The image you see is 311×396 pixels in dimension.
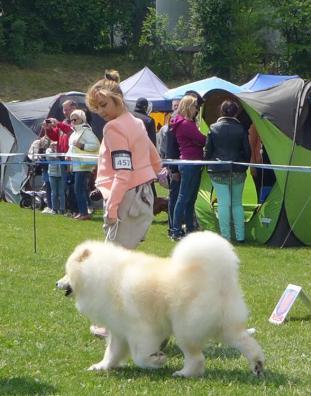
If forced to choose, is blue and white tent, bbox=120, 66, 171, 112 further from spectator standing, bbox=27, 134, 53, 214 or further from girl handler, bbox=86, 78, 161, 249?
girl handler, bbox=86, 78, 161, 249

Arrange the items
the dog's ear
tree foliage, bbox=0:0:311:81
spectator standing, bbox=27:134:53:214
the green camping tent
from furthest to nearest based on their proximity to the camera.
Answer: tree foliage, bbox=0:0:311:81, spectator standing, bbox=27:134:53:214, the green camping tent, the dog's ear

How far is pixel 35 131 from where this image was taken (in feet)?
51.5

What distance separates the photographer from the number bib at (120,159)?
526cm

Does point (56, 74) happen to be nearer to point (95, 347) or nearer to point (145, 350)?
point (95, 347)

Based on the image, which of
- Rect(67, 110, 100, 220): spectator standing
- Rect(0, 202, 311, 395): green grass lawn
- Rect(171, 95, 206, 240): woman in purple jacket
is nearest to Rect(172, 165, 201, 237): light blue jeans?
Rect(171, 95, 206, 240): woman in purple jacket

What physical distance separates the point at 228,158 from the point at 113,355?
5.77m

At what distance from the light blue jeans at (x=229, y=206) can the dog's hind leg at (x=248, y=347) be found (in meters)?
5.89

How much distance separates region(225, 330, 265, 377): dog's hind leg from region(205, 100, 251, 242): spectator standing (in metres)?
5.81

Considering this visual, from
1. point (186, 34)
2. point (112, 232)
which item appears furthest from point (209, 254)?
point (186, 34)

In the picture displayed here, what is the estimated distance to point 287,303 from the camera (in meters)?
6.10

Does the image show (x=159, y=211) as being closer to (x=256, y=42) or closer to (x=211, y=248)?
(x=211, y=248)

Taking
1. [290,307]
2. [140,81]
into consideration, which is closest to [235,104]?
[290,307]

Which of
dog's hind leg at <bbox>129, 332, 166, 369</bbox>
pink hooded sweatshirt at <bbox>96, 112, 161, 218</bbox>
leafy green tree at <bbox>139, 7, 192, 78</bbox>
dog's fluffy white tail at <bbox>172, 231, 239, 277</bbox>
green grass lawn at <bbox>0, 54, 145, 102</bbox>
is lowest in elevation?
green grass lawn at <bbox>0, 54, 145, 102</bbox>

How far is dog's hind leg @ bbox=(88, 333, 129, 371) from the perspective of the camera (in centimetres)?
481
